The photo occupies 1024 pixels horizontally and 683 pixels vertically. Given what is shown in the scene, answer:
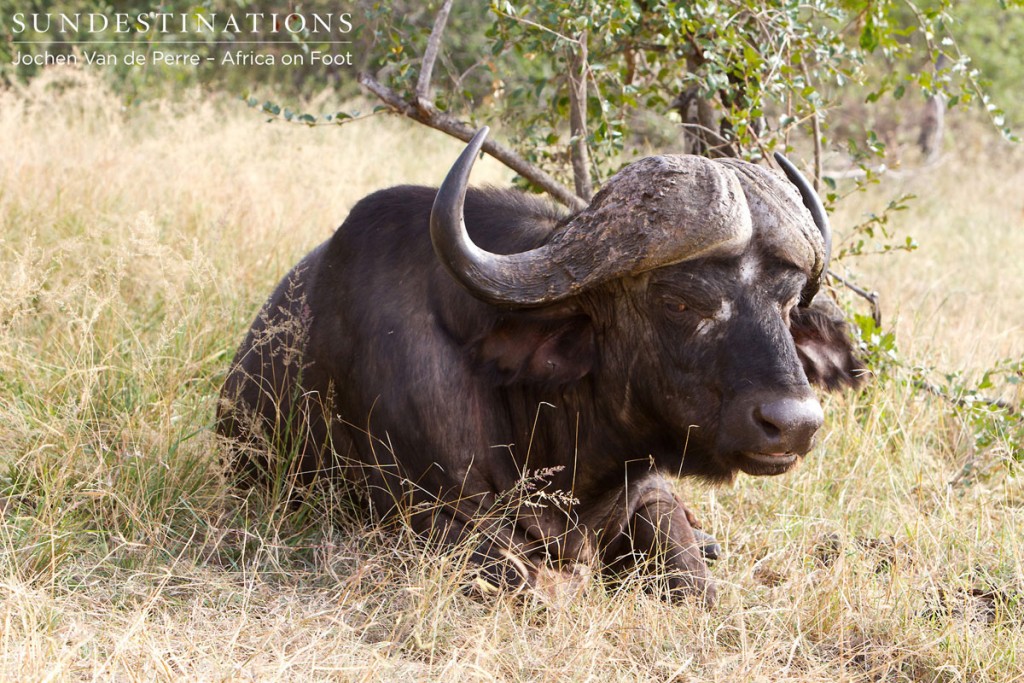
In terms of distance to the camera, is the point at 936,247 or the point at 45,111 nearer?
the point at 45,111

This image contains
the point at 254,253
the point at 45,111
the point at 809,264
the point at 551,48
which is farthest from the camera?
the point at 45,111

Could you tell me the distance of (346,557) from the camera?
4.00m

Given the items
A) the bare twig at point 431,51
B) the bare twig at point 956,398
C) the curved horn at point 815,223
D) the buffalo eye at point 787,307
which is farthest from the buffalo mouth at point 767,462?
the bare twig at point 431,51

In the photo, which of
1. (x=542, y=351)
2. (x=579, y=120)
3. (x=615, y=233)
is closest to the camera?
(x=615, y=233)

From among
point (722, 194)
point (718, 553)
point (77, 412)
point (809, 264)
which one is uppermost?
point (722, 194)

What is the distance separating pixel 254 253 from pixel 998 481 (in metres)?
3.97

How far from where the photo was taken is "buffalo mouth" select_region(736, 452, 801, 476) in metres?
3.38

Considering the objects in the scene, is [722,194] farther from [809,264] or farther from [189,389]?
[189,389]

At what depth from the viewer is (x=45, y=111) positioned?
28.9ft

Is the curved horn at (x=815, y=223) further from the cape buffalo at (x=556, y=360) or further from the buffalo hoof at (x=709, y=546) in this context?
the buffalo hoof at (x=709, y=546)

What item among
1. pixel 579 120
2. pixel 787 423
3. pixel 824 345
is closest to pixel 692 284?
pixel 787 423

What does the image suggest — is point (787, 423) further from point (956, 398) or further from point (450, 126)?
point (450, 126)

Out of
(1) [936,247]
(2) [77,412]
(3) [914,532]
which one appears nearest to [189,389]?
(2) [77,412]

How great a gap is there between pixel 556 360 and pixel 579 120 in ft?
7.57
